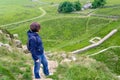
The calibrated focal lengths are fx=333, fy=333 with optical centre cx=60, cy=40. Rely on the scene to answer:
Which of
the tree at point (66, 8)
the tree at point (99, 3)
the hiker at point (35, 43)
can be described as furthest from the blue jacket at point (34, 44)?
the tree at point (99, 3)

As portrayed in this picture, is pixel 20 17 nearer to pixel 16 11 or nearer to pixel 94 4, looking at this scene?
pixel 16 11

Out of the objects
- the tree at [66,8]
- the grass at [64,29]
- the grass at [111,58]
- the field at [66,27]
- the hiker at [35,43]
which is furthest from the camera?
the tree at [66,8]

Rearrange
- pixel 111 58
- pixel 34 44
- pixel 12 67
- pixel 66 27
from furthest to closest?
pixel 66 27 → pixel 111 58 → pixel 12 67 → pixel 34 44

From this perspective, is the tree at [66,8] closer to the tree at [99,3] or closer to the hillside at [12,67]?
the tree at [99,3]

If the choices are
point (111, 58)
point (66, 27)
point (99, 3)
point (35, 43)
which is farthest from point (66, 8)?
point (35, 43)

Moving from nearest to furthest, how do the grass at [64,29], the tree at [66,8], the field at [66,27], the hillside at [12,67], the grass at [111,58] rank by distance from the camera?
the hillside at [12,67]
the grass at [111,58]
the field at [66,27]
the grass at [64,29]
the tree at [66,8]

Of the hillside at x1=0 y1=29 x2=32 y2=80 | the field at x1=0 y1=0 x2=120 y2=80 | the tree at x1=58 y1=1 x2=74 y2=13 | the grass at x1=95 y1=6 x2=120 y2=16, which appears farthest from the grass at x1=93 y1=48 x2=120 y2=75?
the tree at x1=58 y1=1 x2=74 y2=13

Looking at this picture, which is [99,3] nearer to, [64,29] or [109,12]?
[109,12]

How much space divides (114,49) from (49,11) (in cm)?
10644

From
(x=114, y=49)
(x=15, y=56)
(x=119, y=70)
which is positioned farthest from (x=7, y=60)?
(x=114, y=49)

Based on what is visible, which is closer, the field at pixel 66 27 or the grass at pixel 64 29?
the field at pixel 66 27

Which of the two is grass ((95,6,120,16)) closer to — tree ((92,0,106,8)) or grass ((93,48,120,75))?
tree ((92,0,106,8))

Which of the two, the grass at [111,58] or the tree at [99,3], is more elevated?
the grass at [111,58]

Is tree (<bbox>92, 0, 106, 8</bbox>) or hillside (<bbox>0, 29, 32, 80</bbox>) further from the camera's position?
tree (<bbox>92, 0, 106, 8</bbox>)
